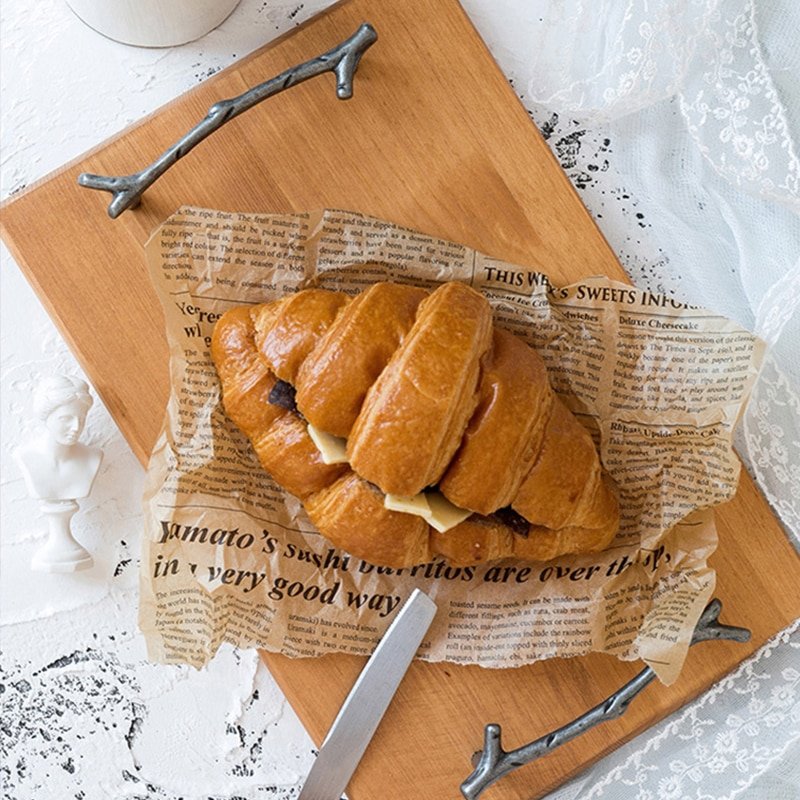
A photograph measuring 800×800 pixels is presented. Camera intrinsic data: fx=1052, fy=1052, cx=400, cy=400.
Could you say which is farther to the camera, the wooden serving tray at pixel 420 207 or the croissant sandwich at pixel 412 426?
the wooden serving tray at pixel 420 207

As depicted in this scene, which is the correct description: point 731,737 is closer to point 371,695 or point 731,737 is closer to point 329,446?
point 371,695

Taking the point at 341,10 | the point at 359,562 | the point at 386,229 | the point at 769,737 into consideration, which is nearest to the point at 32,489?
the point at 359,562

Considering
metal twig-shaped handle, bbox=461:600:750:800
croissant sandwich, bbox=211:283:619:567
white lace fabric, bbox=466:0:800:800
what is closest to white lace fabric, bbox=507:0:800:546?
white lace fabric, bbox=466:0:800:800

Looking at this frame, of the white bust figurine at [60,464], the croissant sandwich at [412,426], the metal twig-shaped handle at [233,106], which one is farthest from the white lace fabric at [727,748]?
the metal twig-shaped handle at [233,106]

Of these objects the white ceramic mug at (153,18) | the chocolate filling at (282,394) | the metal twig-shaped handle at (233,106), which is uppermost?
the white ceramic mug at (153,18)

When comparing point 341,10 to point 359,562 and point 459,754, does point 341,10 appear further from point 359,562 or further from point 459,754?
point 459,754

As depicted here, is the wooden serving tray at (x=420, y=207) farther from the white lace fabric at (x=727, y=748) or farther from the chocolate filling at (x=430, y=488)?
the chocolate filling at (x=430, y=488)
